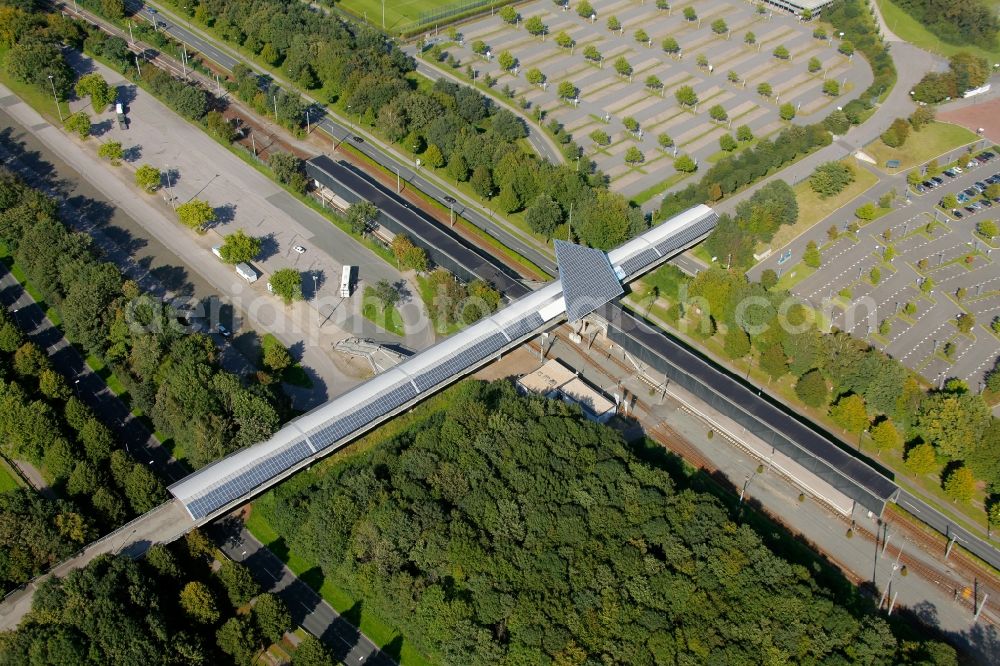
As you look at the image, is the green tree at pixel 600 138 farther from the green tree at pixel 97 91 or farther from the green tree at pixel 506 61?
the green tree at pixel 97 91

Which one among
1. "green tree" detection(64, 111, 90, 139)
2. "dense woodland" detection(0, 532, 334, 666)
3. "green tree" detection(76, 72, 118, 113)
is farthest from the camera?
"green tree" detection(76, 72, 118, 113)

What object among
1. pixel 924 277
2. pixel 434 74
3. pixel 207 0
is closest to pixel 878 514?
pixel 924 277

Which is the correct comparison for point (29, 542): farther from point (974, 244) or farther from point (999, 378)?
point (974, 244)

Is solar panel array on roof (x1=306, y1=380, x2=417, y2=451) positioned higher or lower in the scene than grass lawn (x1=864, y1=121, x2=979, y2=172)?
lower

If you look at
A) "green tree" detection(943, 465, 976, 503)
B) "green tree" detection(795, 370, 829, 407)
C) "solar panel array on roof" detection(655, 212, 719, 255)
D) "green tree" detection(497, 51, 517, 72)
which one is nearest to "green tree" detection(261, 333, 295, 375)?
"solar panel array on roof" detection(655, 212, 719, 255)

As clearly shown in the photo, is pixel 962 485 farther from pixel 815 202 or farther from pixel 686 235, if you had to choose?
pixel 815 202

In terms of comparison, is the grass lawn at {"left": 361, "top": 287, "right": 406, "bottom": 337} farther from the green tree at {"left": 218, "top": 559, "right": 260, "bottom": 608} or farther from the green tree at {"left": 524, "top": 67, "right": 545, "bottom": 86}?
the green tree at {"left": 524, "top": 67, "right": 545, "bottom": 86}
